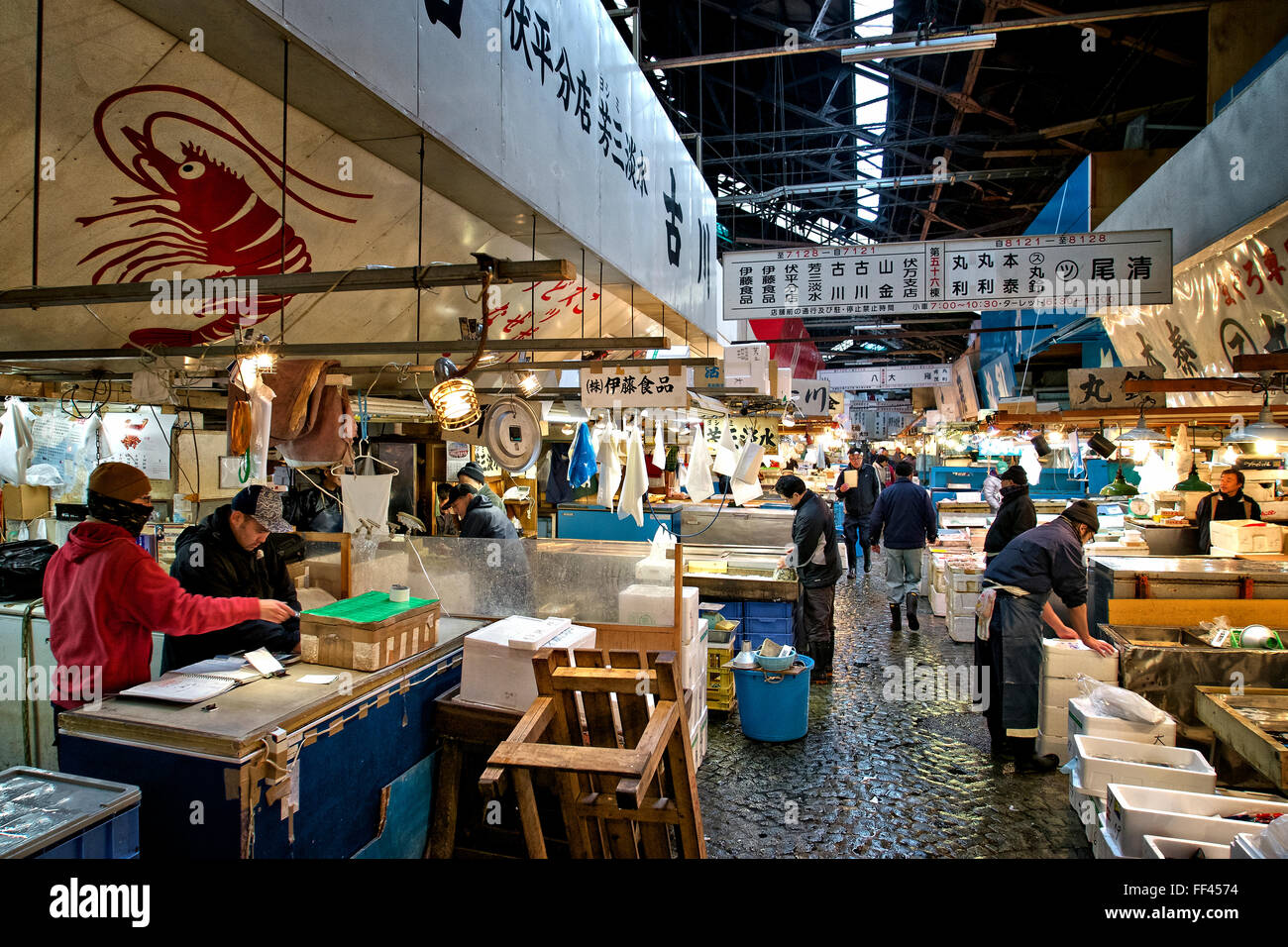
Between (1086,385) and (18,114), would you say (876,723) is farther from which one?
(18,114)

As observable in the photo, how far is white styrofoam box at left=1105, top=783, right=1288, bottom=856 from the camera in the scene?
330 centimetres

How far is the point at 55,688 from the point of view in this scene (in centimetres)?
375

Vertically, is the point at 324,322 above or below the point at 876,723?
above

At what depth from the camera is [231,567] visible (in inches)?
180

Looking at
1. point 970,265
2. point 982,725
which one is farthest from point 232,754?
point 970,265

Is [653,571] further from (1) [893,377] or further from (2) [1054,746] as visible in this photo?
(1) [893,377]

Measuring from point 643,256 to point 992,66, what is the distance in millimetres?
6744

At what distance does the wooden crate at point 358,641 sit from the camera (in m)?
3.85

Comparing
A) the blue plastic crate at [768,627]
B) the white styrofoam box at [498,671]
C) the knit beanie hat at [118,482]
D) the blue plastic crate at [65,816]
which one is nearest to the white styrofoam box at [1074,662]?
the blue plastic crate at [768,627]

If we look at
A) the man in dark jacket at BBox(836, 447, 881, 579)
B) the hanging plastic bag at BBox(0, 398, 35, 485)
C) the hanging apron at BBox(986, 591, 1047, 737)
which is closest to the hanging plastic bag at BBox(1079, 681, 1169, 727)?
the hanging apron at BBox(986, 591, 1047, 737)

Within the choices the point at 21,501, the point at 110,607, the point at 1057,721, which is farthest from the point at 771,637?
the point at 21,501

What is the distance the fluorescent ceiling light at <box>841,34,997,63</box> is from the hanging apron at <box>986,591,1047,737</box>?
606 cm

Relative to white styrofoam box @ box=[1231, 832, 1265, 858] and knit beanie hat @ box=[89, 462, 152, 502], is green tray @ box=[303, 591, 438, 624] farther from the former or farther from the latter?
white styrofoam box @ box=[1231, 832, 1265, 858]

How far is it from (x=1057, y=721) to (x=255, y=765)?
5963 mm
